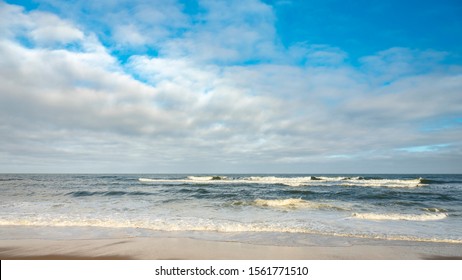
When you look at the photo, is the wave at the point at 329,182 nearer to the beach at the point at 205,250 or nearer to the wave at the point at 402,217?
the wave at the point at 402,217

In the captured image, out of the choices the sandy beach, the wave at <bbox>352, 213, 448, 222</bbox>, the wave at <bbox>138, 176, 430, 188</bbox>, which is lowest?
the wave at <bbox>138, 176, 430, 188</bbox>

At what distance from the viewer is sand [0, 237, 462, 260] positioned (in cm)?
652

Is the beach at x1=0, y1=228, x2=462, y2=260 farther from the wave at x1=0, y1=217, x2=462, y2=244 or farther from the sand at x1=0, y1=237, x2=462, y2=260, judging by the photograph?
the wave at x1=0, y1=217, x2=462, y2=244

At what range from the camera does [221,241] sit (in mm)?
7895

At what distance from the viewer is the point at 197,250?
6961 mm

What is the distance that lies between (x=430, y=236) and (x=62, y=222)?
13.0 m

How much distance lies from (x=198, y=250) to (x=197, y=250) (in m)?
0.03

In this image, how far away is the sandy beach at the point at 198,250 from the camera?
6.52 metres

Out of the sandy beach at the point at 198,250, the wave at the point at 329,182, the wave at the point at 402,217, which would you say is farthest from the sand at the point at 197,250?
the wave at the point at 329,182

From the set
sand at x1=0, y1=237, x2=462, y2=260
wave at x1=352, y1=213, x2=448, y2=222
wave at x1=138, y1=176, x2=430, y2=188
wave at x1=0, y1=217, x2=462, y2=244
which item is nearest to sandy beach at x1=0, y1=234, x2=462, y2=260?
sand at x1=0, y1=237, x2=462, y2=260
